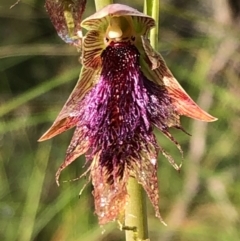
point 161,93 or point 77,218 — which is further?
point 77,218

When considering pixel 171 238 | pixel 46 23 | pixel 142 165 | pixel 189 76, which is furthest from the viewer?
pixel 46 23

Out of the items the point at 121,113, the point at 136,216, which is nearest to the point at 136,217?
the point at 136,216

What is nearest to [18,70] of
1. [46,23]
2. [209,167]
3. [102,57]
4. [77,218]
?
[46,23]

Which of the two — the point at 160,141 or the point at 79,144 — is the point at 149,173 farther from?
the point at 160,141

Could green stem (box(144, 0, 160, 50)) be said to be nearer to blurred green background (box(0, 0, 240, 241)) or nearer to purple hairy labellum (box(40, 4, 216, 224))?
purple hairy labellum (box(40, 4, 216, 224))

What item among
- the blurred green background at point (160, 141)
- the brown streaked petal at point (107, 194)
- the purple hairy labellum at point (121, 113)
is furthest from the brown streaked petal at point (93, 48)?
the blurred green background at point (160, 141)

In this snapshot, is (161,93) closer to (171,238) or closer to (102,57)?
(102,57)
